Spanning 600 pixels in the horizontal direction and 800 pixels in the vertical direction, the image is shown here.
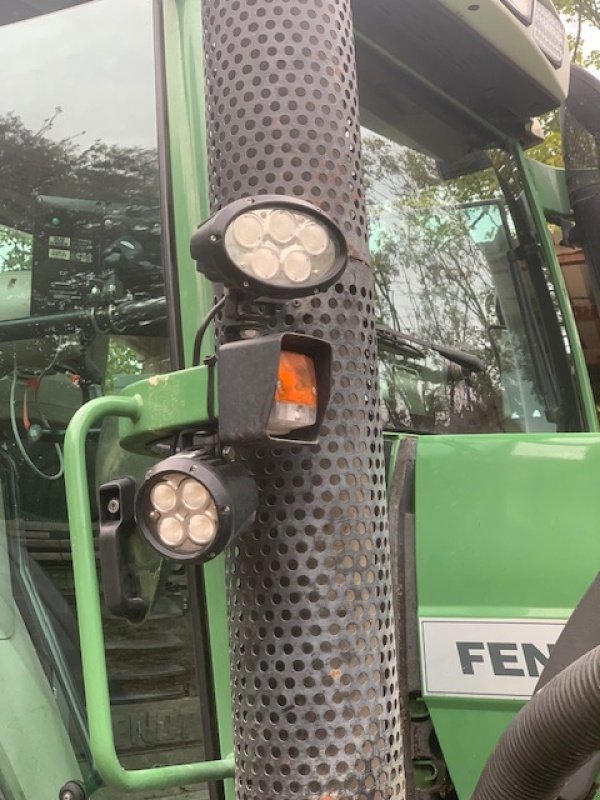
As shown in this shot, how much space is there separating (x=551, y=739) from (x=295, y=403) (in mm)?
553

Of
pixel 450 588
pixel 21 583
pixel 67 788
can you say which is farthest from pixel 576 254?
pixel 67 788

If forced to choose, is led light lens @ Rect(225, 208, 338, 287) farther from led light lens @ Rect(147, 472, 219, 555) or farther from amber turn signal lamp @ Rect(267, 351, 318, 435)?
led light lens @ Rect(147, 472, 219, 555)

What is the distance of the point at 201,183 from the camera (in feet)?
5.80

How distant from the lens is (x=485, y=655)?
1721 millimetres

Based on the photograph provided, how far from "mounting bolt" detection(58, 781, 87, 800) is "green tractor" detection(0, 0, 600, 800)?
1 centimetres

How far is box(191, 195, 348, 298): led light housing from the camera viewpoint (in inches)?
44.6

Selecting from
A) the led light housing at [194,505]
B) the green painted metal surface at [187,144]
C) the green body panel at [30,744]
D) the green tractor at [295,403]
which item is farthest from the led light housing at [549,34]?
the green body panel at [30,744]

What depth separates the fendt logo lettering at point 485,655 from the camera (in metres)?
1.69

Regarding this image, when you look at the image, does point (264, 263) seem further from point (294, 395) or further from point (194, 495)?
point (194, 495)

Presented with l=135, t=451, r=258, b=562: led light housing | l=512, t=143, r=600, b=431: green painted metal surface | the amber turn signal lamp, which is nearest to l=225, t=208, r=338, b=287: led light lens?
the amber turn signal lamp

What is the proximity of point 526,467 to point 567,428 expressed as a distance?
827mm

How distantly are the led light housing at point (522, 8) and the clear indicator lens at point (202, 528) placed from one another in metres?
1.57

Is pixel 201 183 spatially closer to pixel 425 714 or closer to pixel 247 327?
pixel 247 327

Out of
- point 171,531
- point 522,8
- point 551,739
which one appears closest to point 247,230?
point 171,531
